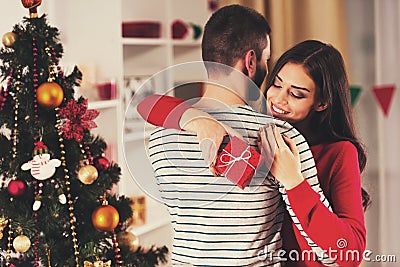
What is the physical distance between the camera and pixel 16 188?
4.92 ft

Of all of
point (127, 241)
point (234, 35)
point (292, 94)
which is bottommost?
point (127, 241)

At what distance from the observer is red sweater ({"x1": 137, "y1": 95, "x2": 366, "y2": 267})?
3.70 ft

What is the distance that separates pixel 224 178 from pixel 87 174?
0.46m

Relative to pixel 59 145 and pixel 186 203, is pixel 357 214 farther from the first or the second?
pixel 59 145

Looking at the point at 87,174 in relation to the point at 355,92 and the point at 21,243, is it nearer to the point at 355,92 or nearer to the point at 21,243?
the point at 21,243

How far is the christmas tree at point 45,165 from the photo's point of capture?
4.91ft

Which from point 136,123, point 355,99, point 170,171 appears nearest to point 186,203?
point 170,171

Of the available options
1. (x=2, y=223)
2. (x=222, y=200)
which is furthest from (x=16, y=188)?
(x=222, y=200)

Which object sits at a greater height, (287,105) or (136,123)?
(287,105)

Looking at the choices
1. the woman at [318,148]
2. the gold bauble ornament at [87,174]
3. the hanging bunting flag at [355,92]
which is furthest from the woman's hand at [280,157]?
the hanging bunting flag at [355,92]

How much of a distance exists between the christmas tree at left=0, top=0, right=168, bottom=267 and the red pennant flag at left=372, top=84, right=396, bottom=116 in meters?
1.74

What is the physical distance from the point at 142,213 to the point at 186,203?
1.54 m

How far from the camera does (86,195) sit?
1.56m

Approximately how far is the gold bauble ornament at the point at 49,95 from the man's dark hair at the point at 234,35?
444 mm
